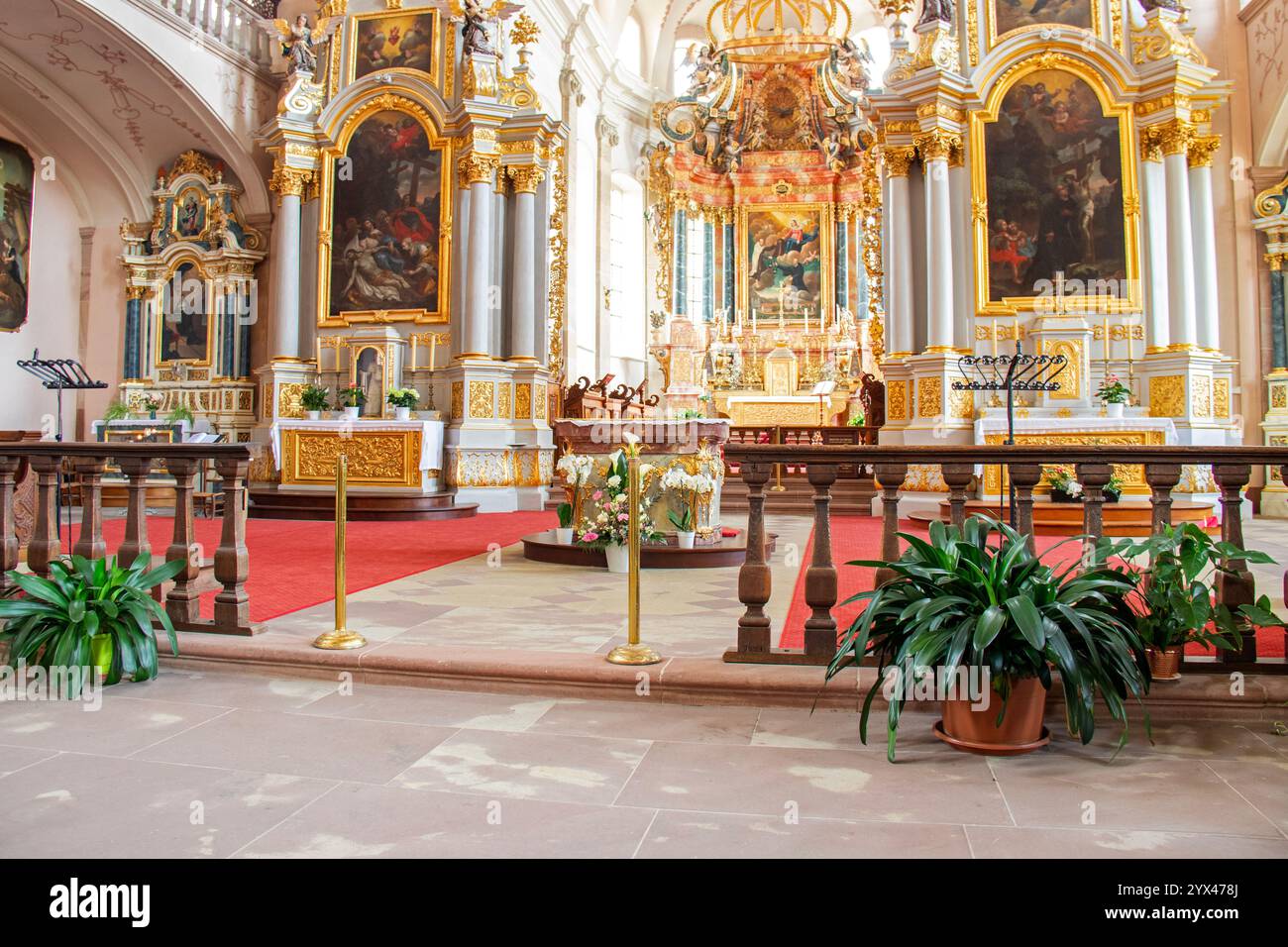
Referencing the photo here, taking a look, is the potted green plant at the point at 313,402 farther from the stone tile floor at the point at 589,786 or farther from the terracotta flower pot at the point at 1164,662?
the terracotta flower pot at the point at 1164,662

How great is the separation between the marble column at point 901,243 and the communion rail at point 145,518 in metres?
11.3

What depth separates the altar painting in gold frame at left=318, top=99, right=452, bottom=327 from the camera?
47.5 feet

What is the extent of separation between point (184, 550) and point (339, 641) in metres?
0.99

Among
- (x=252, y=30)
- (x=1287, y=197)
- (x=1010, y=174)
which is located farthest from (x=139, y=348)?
(x=1287, y=197)

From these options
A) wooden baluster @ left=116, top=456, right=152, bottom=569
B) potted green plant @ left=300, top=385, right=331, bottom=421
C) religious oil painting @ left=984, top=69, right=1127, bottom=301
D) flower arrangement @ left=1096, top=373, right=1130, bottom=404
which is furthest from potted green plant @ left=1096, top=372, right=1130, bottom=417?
wooden baluster @ left=116, top=456, right=152, bottom=569

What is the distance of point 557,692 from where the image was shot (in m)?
3.90

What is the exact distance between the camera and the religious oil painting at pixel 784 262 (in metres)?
24.1

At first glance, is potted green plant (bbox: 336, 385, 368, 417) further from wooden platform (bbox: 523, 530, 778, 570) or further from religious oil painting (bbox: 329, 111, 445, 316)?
wooden platform (bbox: 523, 530, 778, 570)

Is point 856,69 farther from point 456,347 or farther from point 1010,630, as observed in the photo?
point 1010,630

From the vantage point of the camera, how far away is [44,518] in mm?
4867

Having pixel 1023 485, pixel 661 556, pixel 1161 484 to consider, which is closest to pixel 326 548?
pixel 661 556

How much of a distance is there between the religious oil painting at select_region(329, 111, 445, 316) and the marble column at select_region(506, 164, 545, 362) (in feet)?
4.12

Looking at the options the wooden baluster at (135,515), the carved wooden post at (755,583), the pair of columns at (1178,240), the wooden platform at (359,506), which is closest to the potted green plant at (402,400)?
the wooden platform at (359,506)
